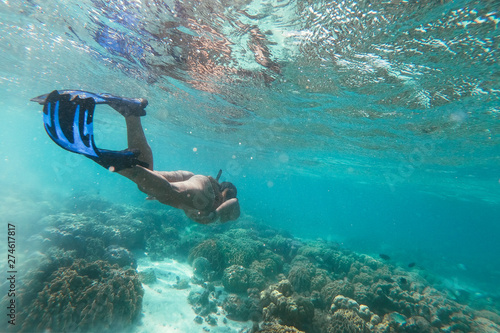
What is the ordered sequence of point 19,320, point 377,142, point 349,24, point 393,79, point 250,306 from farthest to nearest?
1. point 377,142
2. point 393,79
3. point 250,306
4. point 349,24
5. point 19,320

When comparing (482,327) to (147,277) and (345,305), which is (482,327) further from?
(147,277)

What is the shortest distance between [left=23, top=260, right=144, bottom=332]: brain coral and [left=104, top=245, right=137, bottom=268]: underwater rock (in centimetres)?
241

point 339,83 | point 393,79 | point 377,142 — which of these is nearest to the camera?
point 393,79

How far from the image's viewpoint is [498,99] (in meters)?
9.52

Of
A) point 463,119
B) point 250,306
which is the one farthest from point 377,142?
point 250,306

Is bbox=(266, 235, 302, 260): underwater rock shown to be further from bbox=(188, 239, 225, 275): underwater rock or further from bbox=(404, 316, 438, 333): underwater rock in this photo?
bbox=(404, 316, 438, 333): underwater rock

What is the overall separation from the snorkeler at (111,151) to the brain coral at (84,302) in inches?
177

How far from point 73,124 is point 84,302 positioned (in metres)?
6.10

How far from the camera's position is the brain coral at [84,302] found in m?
5.66

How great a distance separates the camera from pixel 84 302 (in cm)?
616

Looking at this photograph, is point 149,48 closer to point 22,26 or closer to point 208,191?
point 22,26

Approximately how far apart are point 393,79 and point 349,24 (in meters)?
4.05

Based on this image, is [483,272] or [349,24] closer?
[349,24]

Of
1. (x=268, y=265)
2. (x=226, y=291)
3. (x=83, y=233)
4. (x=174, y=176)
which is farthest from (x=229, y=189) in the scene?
(x=83, y=233)
